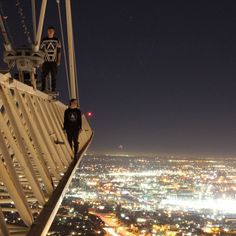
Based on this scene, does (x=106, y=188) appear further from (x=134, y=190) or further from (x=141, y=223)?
(x=141, y=223)

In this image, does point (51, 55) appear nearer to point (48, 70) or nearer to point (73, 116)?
point (48, 70)

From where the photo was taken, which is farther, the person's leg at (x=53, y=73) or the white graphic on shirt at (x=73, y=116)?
the person's leg at (x=53, y=73)

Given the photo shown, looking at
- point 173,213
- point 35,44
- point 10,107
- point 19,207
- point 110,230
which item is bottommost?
point 19,207

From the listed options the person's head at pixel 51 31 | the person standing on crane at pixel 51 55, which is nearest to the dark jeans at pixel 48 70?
the person standing on crane at pixel 51 55

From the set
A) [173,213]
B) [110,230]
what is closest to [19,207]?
[110,230]

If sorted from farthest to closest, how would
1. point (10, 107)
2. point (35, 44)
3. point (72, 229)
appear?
point (72, 229) → point (35, 44) → point (10, 107)

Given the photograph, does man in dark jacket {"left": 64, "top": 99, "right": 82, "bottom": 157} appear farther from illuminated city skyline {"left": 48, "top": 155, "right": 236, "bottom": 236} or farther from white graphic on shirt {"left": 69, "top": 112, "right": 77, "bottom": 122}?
illuminated city skyline {"left": 48, "top": 155, "right": 236, "bottom": 236}

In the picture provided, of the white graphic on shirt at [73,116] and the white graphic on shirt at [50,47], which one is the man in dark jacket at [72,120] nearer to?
the white graphic on shirt at [73,116]

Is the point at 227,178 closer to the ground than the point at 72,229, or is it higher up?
higher up

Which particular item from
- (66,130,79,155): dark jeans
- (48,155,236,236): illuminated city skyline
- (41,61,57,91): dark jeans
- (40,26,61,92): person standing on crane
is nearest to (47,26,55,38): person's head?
(40,26,61,92): person standing on crane
